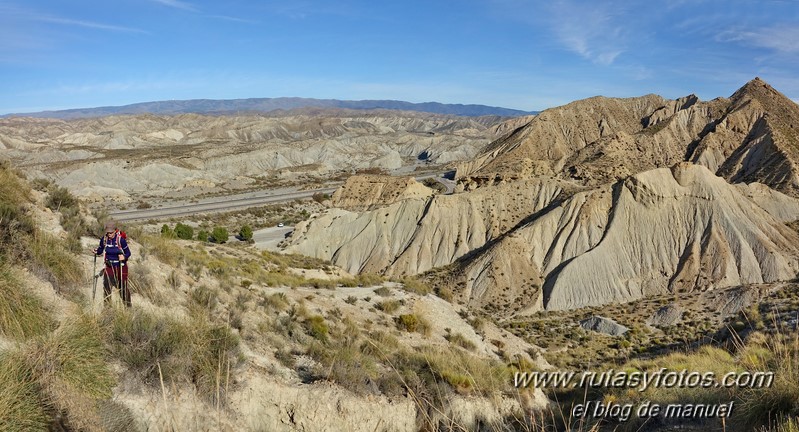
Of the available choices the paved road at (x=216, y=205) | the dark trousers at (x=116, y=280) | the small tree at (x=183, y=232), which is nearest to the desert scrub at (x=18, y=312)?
the dark trousers at (x=116, y=280)

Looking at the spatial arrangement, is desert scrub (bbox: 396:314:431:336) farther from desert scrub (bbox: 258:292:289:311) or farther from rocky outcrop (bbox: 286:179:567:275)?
rocky outcrop (bbox: 286:179:567:275)

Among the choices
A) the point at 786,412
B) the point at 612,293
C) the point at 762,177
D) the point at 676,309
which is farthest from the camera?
the point at 762,177

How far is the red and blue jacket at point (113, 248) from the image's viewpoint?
801 cm

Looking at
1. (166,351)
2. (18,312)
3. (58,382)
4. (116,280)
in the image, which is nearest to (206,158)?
(116,280)

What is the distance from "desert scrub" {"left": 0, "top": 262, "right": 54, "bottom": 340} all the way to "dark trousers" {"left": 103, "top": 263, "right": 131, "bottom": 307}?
6.33 feet

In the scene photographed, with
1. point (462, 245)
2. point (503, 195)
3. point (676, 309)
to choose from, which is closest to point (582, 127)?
point (503, 195)

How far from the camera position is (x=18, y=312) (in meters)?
5.54

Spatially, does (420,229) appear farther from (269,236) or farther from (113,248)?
(113,248)

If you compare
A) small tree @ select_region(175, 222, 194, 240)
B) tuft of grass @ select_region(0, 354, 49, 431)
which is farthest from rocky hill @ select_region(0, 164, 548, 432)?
small tree @ select_region(175, 222, 194, 240)

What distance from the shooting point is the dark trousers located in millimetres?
7978

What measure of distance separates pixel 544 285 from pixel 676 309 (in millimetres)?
8774

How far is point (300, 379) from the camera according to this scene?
809cm

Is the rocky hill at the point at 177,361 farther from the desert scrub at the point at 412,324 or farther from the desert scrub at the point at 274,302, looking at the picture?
the desert scrub at the point at 412,324

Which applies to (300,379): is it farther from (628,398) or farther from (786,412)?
(786,412)
